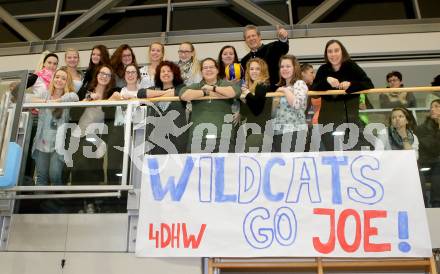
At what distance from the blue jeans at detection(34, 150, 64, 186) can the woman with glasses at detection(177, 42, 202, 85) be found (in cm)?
140

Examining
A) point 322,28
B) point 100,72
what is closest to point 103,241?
point 100,72

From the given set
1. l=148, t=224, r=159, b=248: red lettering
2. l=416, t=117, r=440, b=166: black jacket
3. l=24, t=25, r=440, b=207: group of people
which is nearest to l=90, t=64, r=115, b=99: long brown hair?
l=24, t=25, r=440, b=207: group of people

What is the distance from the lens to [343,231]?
3385 mm

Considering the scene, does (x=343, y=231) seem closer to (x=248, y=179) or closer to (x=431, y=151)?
(x=248, y=179)

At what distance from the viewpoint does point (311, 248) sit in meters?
3.37

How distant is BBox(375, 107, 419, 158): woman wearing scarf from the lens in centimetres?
366

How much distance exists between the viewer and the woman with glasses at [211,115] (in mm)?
3727

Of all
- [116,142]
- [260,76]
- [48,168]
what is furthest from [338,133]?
[48,168]

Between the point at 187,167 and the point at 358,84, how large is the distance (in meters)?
1.61

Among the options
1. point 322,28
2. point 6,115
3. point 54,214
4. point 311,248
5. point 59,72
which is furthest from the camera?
point 322,28

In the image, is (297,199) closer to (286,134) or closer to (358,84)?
(286,134)

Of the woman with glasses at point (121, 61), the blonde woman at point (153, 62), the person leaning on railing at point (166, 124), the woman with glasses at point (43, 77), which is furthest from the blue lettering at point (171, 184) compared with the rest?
the woman with glasses at point (43, 77)

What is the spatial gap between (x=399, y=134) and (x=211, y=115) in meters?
1.56

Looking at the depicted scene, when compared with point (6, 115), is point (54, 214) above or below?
below
